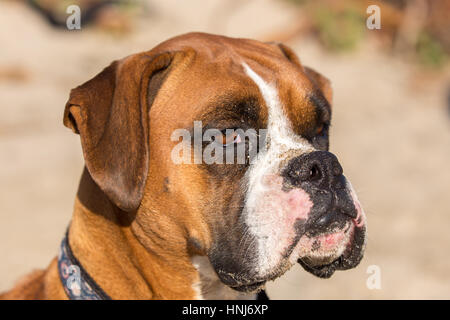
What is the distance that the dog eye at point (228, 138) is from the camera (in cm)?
307

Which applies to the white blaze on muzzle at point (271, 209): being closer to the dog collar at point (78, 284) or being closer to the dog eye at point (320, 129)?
the dog eye at point (320, 129)

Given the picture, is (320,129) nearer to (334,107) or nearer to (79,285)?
(79,285)

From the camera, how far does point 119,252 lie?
3.14 metres

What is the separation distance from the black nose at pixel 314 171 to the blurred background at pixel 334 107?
3.90 meters

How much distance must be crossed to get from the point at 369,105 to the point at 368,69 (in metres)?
1.43

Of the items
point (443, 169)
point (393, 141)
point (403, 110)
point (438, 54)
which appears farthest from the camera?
point (438, 54)

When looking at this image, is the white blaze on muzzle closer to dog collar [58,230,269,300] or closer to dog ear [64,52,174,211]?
dog ear [64,52,174,211]

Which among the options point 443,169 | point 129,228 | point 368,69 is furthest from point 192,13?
point 129,228

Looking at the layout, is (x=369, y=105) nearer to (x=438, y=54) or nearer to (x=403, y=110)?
(x=403, y=110)

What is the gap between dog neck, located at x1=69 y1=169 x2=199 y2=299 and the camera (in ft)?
10.3

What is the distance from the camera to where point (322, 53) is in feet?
44.5

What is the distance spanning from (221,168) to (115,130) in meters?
0.52

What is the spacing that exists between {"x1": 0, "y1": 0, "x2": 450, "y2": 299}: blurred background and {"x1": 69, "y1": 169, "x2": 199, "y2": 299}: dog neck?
11.9ft
